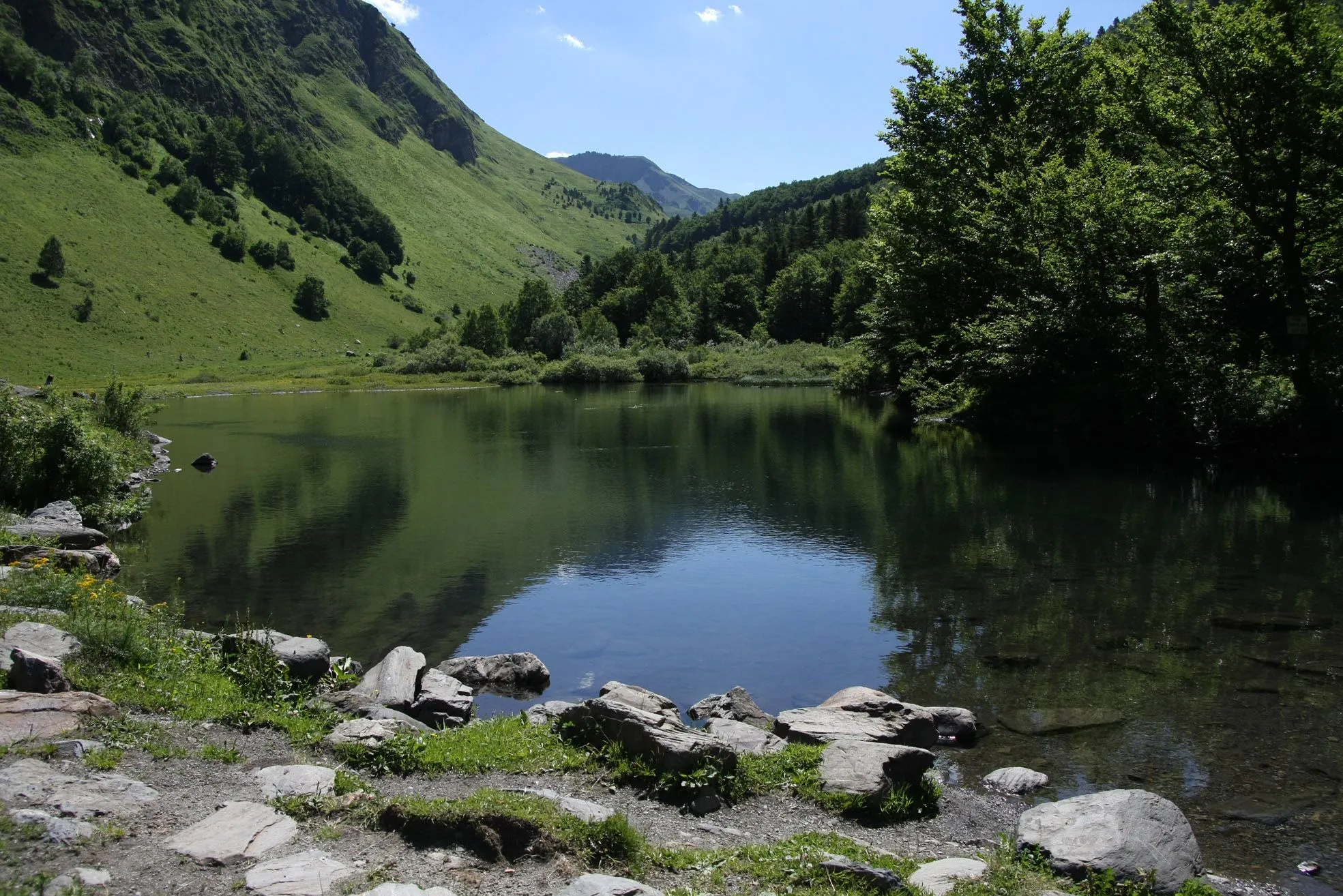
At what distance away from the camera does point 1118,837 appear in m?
8.23

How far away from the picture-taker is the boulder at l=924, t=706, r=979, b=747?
12180mm

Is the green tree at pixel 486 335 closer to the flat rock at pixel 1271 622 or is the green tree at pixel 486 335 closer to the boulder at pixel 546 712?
the flat rock at pixel 1271 622

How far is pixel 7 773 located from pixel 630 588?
46.2ft

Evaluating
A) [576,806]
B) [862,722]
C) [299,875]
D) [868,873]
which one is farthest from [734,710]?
[299,875]

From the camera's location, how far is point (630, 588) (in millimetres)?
21094

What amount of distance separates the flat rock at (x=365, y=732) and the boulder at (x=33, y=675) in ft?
10.1

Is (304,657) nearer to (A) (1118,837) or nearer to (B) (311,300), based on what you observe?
(A) (1118,837)

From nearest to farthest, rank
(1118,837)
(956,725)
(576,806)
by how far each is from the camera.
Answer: (1118,837) < (576,806) < (956,725)

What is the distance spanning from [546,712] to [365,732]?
3008 mm

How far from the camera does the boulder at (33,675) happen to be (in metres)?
9.97

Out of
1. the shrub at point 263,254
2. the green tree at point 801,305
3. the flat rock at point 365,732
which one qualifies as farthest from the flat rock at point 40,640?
the shrub at point 263,254

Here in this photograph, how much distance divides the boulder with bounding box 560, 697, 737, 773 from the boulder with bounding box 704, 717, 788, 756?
838mm

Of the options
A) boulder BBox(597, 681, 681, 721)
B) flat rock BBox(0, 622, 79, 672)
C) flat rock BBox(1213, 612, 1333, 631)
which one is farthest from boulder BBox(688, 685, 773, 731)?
flat rock BBox(1213, 612, 1333, 631)

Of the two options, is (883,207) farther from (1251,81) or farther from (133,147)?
(133,147)
